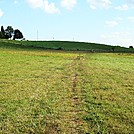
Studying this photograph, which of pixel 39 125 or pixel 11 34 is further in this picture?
pixel 11 34

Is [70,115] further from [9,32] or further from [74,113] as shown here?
[9,32]

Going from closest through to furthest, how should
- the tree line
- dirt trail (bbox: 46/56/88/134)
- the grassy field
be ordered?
1. dirt trail (bbox: 46/56/88/134)
2. the grassy field
3. the tree line

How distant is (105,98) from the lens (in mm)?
13461

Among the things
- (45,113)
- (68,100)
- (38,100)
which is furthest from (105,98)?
(45,113)

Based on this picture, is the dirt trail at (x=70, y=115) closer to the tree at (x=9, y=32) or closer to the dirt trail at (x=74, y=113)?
the dirt trail at (x=74, y=113)

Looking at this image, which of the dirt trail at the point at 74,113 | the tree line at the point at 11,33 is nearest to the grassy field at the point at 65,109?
the dirt trail at the point at 74,113

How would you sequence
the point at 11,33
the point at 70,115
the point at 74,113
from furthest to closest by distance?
the point at 11,33 → the point at 74,113 → the point at 70,115

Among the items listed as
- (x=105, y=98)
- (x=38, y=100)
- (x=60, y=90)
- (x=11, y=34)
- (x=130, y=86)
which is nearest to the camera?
(x=38, y=100)

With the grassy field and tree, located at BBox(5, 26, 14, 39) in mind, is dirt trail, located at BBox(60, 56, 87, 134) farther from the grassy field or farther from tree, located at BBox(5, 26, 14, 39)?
tree, located at BBox(5, 26, 14, 39)

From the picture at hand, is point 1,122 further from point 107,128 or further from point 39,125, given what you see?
point 107,128

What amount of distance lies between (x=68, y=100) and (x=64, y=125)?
3.38 m

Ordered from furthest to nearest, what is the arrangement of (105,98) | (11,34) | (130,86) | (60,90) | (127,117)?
(11,34) < (130,86) < (60,90) < (105,98) < (127,117)

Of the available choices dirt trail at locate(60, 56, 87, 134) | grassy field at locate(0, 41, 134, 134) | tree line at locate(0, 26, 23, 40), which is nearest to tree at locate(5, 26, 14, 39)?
tree line at locate(0, 26, 23, 40)

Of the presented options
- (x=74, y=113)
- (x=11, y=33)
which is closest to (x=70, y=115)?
(x=74, y=113)
